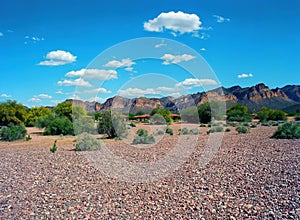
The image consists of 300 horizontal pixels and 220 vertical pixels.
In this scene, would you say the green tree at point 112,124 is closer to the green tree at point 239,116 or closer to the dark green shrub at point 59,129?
the dark green shrub at point 59,129

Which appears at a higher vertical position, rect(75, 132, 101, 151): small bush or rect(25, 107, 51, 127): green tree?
rect(25, 107, 51, 127): green tree

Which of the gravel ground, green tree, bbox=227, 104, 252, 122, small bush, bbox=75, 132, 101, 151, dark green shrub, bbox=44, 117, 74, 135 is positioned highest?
green tree, bbox=227, 104, 252, 122

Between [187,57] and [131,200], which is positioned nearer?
[131,200]

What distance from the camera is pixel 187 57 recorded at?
1532 cm

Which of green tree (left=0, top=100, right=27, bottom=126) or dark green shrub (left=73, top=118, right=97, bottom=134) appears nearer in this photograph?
dark green shrub (left=73, top=118, right=97, bottom=134)

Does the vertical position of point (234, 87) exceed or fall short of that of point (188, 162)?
it exceeds it

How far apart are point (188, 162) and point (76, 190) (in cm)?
534

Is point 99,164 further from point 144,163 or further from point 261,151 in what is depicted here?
point 261,151

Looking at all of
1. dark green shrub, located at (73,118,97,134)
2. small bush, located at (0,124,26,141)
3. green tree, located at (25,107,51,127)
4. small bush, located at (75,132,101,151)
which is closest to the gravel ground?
small bush, located at (75,132,101,151)

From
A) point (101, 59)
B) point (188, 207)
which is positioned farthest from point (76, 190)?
point (101, 59)

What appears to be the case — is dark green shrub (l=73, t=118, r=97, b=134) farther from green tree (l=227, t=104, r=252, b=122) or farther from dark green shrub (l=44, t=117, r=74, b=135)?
green tree (l=227, t=104, r=252, b=122)

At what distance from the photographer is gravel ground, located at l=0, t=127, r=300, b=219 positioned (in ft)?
22.3

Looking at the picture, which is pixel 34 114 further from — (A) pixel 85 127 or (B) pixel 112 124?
(B) pixel 112 124

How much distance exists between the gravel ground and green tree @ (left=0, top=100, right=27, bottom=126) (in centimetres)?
3177
